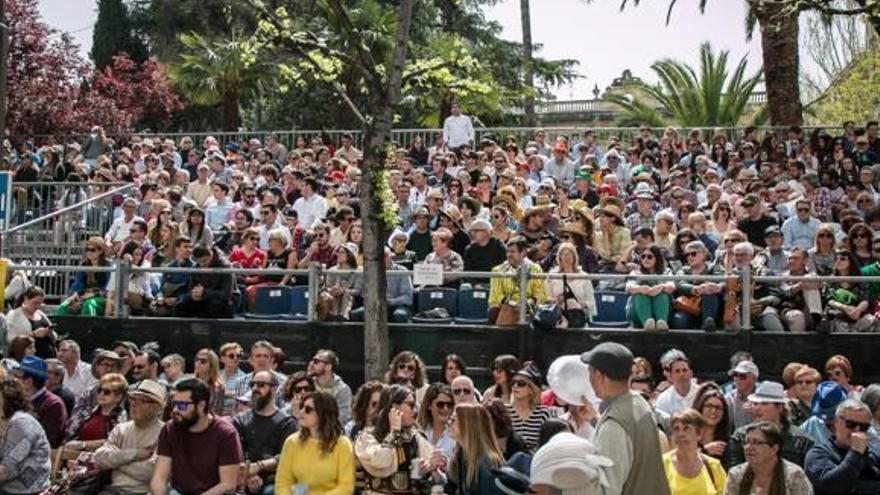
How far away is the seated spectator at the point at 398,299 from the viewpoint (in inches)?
669

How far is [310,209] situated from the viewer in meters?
22.0

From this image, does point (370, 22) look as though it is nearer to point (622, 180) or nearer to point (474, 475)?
point (622, 180)

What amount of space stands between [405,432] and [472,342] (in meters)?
5.43

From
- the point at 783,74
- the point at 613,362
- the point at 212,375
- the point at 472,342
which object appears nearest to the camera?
the point at 613,362

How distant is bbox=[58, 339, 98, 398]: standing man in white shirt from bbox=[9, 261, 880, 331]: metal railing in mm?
2295

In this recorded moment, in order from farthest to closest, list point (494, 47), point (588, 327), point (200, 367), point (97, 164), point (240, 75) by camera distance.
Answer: point (494, 47)
point (240, 75)
point (97, 164)
point (588, 327)
point (200, 367)

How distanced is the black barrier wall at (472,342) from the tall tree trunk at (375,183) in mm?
2177

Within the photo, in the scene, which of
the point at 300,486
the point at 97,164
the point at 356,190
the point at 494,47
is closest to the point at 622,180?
the point at 356,190

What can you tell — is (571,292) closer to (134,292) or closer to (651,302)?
(651,302)

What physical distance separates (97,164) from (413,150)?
568 centimetres

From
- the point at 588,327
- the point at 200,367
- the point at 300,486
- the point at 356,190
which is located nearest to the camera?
the point at 300,486

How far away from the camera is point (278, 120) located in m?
44.8

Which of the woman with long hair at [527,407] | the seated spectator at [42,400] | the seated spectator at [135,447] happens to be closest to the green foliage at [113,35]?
the seated spectator at [42,400]

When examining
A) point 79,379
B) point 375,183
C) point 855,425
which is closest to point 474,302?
point 375,183
